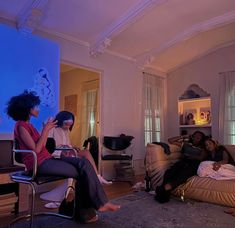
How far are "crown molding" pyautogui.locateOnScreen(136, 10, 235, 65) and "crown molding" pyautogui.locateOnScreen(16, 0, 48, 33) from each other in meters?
2.53

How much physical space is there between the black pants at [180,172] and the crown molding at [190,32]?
2.49 metres

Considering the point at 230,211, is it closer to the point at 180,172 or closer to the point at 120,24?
the point at 180,172

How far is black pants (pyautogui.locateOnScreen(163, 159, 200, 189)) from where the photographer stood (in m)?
3.27

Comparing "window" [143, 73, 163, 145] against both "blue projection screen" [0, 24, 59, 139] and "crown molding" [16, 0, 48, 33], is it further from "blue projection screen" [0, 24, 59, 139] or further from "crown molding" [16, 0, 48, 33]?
"crown molding" [16, 0, 48, 33]

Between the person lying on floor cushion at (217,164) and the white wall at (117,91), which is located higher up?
the white wall at (117,91)

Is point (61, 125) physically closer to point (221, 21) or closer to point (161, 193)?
point (161, 193)

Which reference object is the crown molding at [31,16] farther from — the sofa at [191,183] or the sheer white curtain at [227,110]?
the sheer white curtain at [227,110]

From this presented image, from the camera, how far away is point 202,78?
600 centimetres

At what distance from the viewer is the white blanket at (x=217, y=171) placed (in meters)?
3.18

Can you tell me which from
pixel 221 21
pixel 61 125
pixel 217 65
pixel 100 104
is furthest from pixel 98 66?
pixel 217 65

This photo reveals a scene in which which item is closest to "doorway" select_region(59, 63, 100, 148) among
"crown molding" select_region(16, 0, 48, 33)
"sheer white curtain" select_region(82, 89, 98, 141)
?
"sheer white curtain" select_region(82, 89, 98, 141)

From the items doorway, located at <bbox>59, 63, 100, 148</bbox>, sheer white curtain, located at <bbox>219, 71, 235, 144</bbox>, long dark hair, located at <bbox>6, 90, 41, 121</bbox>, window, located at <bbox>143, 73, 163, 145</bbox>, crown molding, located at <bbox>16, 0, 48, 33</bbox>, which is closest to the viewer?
long dark hair, located at <bbox>6, 90, 41, 121</bbox>

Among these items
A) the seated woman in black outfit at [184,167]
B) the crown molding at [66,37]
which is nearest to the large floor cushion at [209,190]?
the seated woman in black outfit at [184,167]

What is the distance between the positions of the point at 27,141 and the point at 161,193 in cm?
189
